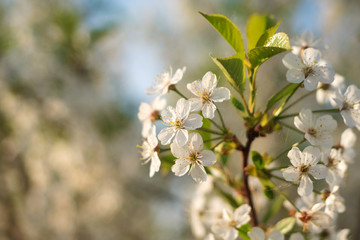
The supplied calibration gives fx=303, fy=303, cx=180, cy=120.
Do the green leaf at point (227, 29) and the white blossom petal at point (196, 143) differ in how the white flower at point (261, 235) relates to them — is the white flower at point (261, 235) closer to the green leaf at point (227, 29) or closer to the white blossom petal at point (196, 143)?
the white blossom petal at point (196, 143)

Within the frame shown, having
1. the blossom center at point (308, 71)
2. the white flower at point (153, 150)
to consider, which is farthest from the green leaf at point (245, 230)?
the blossom center at point (308, 71)

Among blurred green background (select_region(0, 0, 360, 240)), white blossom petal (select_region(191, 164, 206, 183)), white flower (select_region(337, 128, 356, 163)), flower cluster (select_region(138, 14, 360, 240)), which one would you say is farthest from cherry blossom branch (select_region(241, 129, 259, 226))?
blurred green background (select_region(0, 0, 360, 240))

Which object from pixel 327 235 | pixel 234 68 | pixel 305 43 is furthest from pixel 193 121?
pixel 327 235

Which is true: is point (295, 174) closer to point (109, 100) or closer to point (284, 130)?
point (284, 130)

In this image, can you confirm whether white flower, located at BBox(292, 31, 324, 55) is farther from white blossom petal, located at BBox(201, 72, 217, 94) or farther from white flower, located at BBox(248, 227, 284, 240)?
white flower, located at BBox(248, 227, 284, 240)

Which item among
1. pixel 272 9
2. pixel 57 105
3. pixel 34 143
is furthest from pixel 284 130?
pixel 34 143

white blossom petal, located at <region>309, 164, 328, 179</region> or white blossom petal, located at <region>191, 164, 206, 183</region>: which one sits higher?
white blossom petal, located at <region>191, 164, 206, 183</region>
